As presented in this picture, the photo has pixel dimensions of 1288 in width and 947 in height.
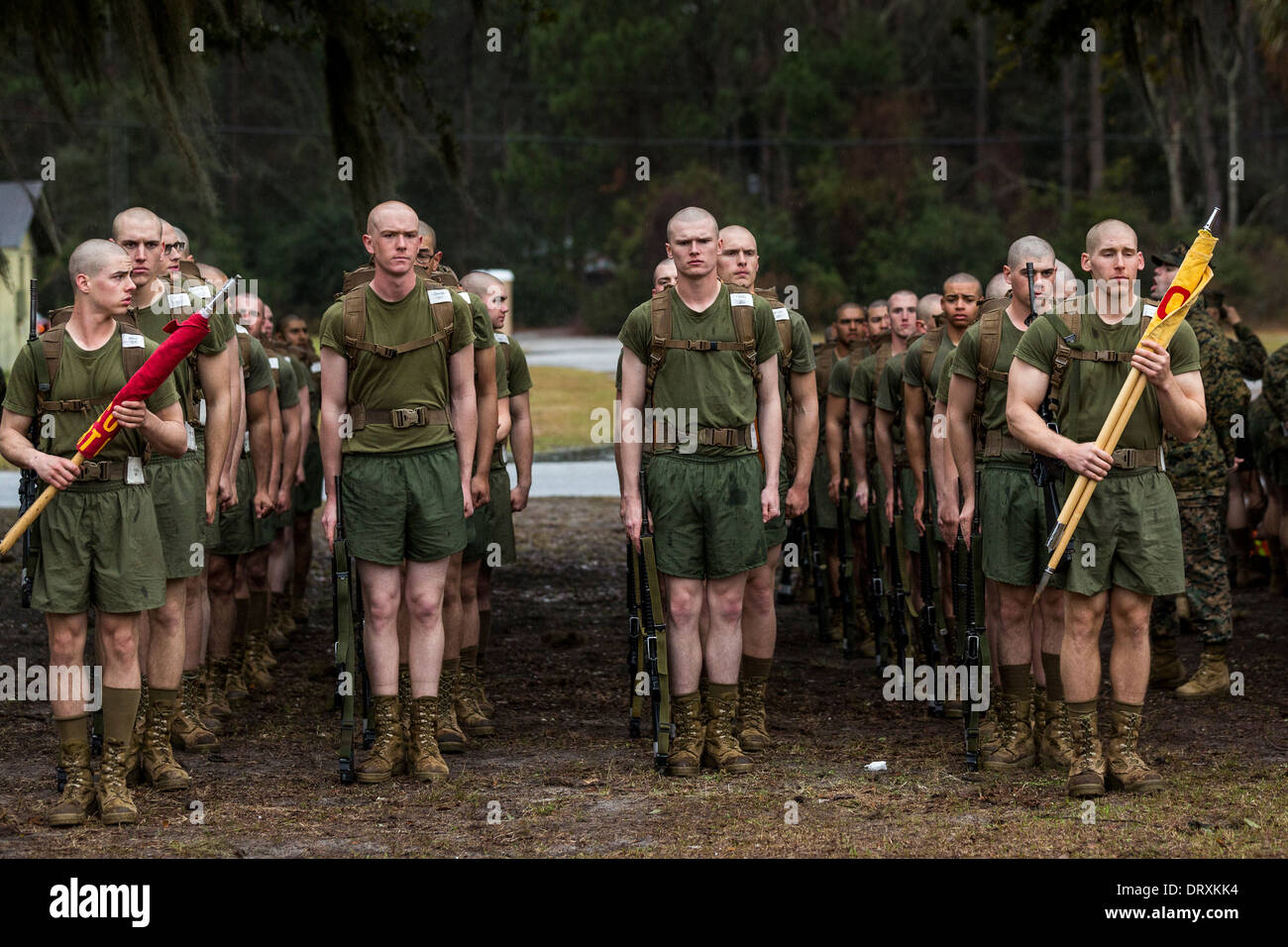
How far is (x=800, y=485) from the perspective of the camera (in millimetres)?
7188

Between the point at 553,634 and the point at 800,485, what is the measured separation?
3.40m

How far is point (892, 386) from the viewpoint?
9.03 meters

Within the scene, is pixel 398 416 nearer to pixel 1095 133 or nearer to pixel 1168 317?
pixel 1168 317

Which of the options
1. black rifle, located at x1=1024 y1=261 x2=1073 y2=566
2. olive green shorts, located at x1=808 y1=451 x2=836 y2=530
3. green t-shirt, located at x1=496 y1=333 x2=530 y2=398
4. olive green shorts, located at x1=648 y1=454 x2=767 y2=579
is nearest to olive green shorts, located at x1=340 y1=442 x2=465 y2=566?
olive green shorts, located at x1=648 y1=454 x2=767 y2=579

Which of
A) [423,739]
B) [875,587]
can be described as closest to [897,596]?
[875,587]

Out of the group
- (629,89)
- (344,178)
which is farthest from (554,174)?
(344,178)

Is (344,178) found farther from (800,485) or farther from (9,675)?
(800,485)

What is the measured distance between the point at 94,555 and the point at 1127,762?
368 centimetres

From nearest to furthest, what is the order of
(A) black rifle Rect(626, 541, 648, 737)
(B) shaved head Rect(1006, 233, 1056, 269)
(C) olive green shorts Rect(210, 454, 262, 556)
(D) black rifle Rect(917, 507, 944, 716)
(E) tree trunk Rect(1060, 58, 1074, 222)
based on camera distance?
(B) shaved head Rect(1006, 233, 1056, 269), (A) black rifle Rect(626, 541, 648, 737), (D) black rifle Rect(917, 507, 944, 716), (C) olive green shorts Rect(210, 454, 262, 556), (E) tree trunk Rect(1060, 58, 1074, 222)

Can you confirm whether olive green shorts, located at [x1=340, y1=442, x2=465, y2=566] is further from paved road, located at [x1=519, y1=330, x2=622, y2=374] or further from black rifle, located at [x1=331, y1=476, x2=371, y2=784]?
paved road, located at [x1=519, y1=330, x2=622, y2=374]

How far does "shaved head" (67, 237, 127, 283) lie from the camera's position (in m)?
6.13

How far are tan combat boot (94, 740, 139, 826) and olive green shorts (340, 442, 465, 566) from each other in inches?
44.0

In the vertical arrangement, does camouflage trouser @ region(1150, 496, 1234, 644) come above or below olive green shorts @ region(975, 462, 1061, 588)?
below

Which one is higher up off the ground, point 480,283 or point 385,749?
point 480,283
